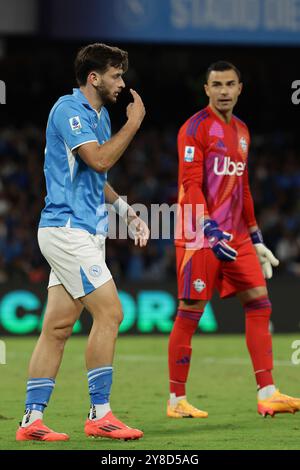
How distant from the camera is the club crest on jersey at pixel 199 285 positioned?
25.2 ft

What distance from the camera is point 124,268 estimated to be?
1677 centimetres

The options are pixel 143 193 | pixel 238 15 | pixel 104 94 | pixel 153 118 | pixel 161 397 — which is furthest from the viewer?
pixel 153 118

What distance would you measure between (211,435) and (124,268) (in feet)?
33.1

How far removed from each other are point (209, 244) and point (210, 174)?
18.9 inches

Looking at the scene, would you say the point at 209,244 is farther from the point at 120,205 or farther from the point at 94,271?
the point at 94,271

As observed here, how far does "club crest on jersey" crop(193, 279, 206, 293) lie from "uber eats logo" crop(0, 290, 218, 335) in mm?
6222

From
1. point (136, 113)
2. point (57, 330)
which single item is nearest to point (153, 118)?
point (136, 113)

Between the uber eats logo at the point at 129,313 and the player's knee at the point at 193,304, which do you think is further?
the uber eats logo at the point at 129,313

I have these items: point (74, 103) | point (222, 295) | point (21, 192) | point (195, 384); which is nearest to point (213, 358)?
point (195, 384)

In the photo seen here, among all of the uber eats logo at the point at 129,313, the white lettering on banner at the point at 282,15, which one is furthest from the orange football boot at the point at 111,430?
the white lettering on banner at the point at 282,15

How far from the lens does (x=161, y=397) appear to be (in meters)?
8.76

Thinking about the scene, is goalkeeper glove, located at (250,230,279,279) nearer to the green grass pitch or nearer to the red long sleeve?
the red long sleeve

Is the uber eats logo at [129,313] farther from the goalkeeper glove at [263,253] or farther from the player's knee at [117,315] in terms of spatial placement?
the player's knee at [117,315]

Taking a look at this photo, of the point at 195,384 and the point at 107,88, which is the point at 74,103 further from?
the point at 195,384
